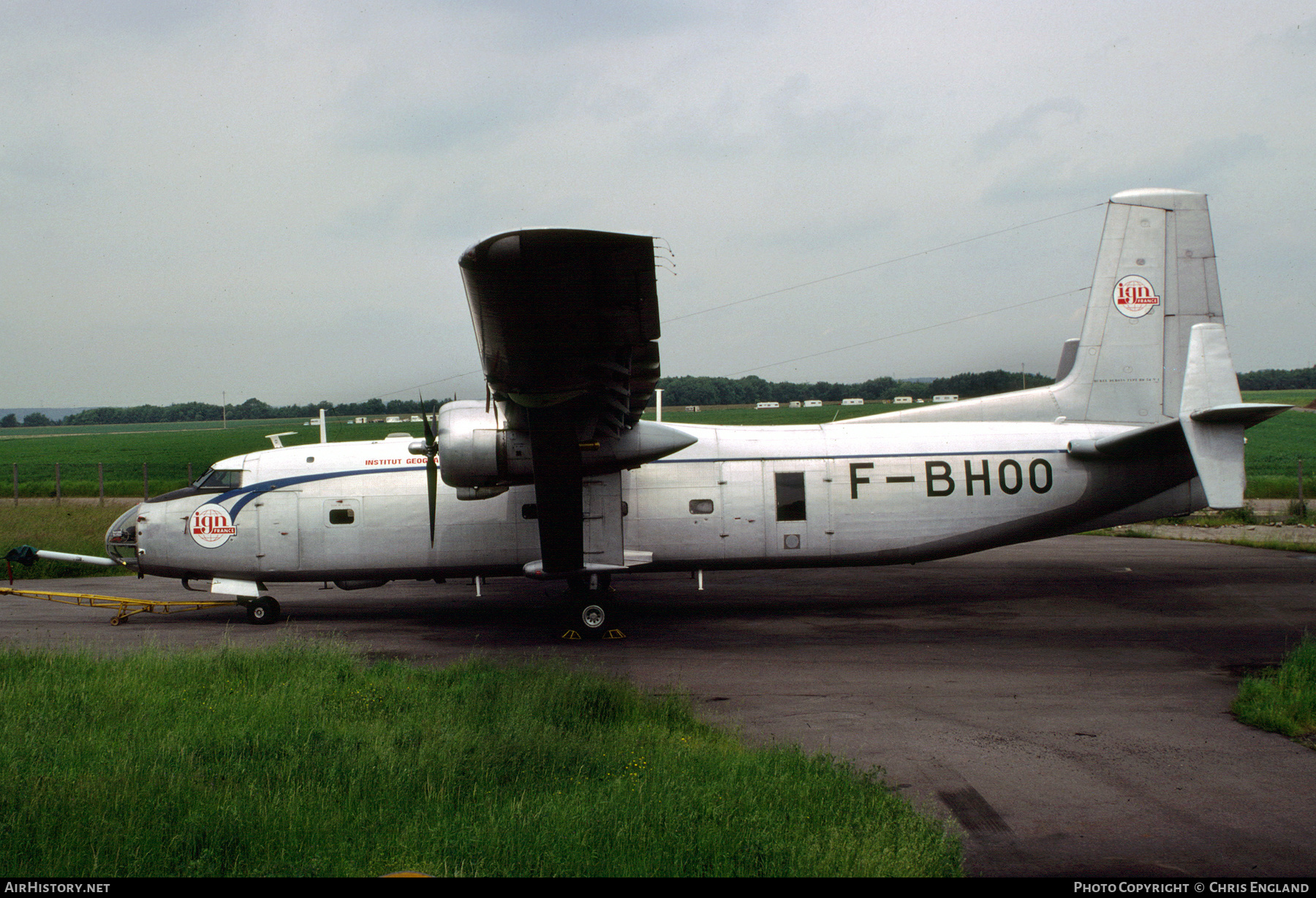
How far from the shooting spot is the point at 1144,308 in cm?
1411

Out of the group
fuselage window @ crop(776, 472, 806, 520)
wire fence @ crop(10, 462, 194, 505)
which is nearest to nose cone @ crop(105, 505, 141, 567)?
fuselage window @ crop(776, 472, 806, 520)

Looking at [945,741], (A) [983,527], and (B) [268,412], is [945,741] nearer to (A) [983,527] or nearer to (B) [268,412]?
(A) [983,527]

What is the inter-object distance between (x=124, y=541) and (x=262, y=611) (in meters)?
2.56

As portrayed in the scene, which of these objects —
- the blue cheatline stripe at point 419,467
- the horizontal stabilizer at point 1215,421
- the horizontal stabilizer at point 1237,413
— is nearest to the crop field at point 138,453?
the blue cheatline stripe at point 419,467

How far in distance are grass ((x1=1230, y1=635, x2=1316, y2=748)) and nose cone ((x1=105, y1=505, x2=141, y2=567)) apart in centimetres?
1544

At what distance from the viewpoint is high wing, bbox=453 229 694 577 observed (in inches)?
295

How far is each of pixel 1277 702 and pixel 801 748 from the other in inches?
194

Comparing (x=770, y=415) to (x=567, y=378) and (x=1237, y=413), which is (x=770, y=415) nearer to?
(x=1237, y=413)

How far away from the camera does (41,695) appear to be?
818 cm

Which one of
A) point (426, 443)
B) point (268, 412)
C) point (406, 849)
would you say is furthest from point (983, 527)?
point (268, 412)

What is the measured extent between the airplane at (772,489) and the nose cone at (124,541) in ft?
0.11

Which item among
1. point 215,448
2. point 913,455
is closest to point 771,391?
point 913,455

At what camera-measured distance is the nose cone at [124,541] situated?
13.8 m

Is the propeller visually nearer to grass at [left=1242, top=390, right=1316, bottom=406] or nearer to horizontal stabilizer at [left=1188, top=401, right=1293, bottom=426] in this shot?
horizontal stabilizer at [left=1188, top=401, right=1293, bottom=426]
